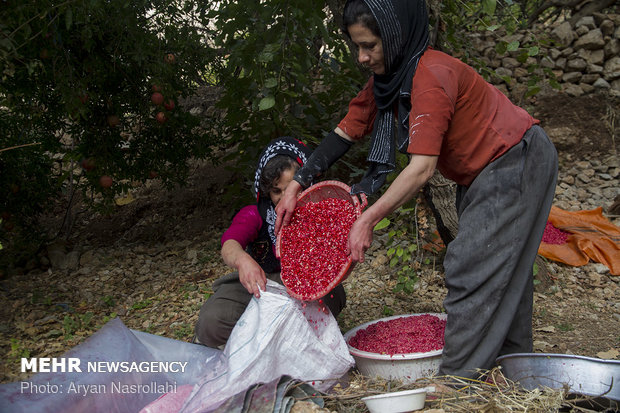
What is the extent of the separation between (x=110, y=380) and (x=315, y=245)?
100 cm

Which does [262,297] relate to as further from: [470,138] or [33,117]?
[33,117]

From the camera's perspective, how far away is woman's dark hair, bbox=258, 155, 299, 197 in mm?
2436

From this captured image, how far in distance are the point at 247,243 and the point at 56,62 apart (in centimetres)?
240

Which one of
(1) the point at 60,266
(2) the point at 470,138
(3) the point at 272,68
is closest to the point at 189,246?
(1) the point at 60,266

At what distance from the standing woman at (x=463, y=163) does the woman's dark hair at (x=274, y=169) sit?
0.60ft

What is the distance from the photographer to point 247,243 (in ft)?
8.44

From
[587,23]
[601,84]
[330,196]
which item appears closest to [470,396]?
[330,196]

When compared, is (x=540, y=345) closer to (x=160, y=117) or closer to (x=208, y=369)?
(x=208, y=369)

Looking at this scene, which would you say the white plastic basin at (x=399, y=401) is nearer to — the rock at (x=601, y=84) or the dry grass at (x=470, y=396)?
the dry grass at (x=470, y=396)

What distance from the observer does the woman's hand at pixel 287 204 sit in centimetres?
228

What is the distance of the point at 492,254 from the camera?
82.1 inches

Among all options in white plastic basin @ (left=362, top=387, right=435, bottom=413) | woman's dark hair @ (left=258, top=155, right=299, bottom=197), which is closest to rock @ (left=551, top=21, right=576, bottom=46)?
woman's dark hair @ (left=258, top=155, right=299, bottom=197)

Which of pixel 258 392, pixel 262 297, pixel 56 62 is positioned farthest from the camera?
pixel 56 62

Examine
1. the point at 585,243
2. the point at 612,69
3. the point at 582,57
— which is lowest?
the point at 585,243
